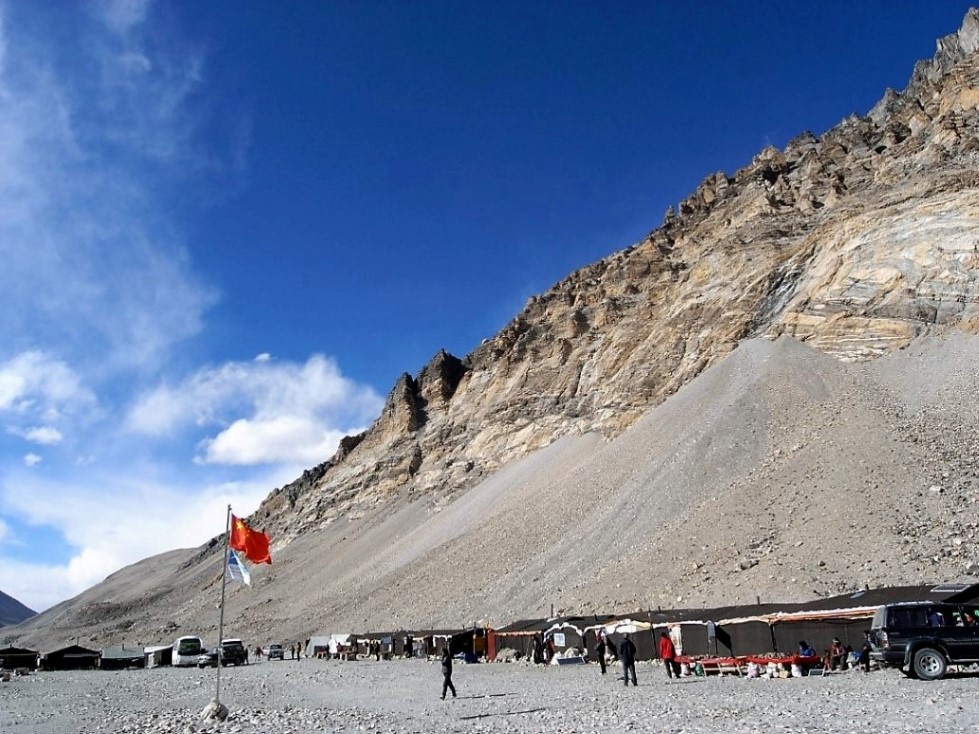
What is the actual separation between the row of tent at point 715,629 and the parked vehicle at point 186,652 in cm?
1390

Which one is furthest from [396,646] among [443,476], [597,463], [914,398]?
[443,476]

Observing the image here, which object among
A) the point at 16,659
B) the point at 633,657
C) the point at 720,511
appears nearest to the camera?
the point at 633,657

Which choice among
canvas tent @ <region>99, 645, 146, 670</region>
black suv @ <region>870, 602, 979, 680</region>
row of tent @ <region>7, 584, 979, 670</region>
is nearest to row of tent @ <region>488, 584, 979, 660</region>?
row of tent @ <region>7, 584, 979, 670</region>

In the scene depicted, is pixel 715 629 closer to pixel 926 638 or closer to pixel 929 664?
pixel 929 664

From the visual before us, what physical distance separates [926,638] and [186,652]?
4730cm

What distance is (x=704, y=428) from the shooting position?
194ft

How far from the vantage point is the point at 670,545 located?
146ft

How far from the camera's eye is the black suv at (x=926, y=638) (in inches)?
650

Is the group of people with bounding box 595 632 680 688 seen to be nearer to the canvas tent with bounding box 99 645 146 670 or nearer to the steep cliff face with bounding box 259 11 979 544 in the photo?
the canvas tent with bounding box 99 645 146 670

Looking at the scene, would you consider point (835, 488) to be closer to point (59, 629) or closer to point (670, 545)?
point (670, 545)

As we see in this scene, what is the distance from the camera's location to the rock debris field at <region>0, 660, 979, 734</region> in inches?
484

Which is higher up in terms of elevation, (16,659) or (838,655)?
(16,659)

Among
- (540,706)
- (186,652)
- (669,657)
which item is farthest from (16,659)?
(540,706)

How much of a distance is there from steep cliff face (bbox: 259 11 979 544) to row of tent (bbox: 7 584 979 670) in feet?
133
